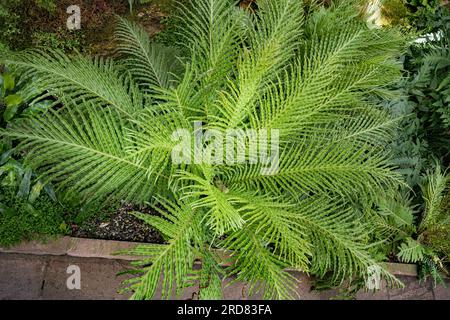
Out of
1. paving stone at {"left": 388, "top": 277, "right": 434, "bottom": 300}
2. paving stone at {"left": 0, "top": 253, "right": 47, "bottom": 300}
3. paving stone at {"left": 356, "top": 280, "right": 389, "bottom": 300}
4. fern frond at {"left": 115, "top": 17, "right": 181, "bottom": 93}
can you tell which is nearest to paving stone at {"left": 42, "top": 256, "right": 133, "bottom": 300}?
paving stone at {"left": 0, "top": 253, "right": 47, "bottom": 300}

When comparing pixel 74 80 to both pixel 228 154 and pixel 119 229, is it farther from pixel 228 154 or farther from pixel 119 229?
pixel 119 229

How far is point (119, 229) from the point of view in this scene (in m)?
2.22

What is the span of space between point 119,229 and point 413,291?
1.88 meters

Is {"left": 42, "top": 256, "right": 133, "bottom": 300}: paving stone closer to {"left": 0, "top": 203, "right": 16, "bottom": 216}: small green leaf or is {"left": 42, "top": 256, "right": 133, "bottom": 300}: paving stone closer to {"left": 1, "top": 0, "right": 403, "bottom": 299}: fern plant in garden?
{"left": 0, "top": 203, "right": 16, "bottom": 216}: small green leaf

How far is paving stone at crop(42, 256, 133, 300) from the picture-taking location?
2178 millimetres

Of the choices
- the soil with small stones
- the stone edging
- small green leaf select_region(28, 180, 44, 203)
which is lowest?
the stone edging

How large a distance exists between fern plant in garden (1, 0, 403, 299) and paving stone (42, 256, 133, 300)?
0.61m

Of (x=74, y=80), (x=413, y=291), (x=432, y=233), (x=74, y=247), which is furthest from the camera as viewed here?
(x=413, y=291)

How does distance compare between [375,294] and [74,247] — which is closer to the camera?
[74,247]

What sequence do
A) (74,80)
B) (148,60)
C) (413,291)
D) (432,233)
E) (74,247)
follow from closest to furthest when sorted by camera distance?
1. (74,80)
2. (148,60)
3. (74,247)
4. (432,233)
5. (413,291)

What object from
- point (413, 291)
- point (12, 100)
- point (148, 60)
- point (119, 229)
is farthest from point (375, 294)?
point (12, 100)

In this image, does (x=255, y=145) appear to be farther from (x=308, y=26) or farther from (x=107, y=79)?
(x=308, y=26)

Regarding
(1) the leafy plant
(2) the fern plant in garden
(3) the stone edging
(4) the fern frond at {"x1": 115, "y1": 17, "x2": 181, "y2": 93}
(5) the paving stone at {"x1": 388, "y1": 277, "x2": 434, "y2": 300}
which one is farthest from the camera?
(5) the paving stone at {"x1": 388, "y1": 277, "x2": 434, "y2": 300}

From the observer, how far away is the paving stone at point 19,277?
2.14 m
